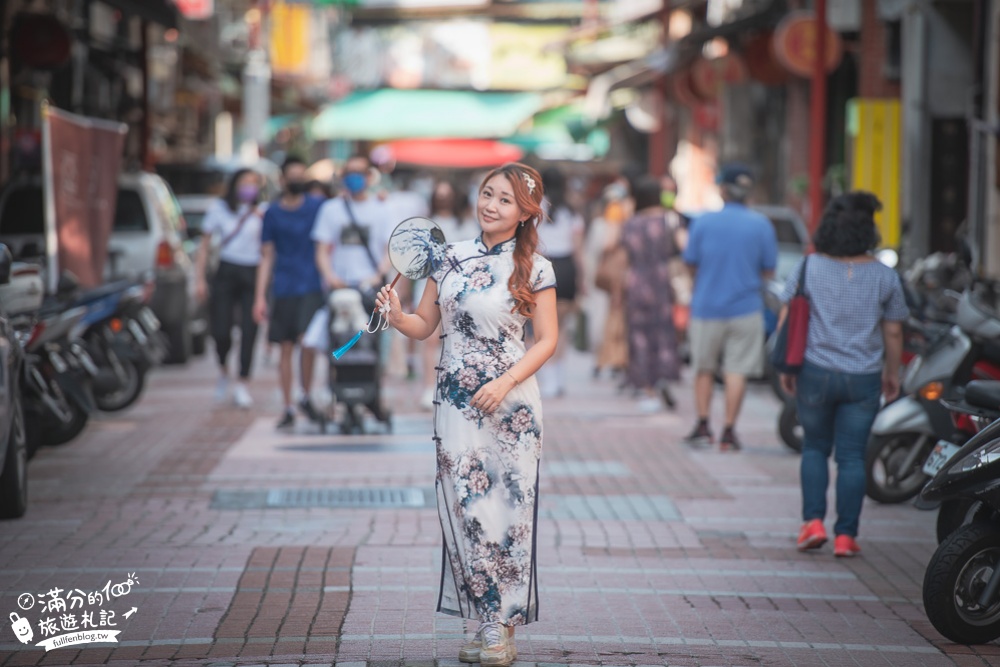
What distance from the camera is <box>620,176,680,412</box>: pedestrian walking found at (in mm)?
14164

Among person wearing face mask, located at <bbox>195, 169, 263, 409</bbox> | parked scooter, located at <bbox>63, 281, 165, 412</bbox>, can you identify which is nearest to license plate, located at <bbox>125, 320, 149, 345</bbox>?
parked scooter, located at <bbox>63, 281, 165, 412</bbox>

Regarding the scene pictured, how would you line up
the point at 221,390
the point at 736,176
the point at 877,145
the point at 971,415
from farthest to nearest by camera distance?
1. the point at 877,145
2. the point at 221,390
3. the point at 736,176
4. the point at 971,415

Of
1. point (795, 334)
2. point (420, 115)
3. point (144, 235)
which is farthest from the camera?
point (420, 115)

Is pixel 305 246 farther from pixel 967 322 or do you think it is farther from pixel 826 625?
pixel 826 625

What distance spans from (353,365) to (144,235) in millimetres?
5174

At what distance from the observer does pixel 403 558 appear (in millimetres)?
7969

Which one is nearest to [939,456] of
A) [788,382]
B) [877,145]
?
[788,382]

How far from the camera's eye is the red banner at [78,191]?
12.3 m

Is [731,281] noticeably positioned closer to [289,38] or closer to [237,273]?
[237,273]

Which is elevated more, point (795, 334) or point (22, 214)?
point (22, 214)

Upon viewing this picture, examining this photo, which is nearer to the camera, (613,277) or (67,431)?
(67,431)

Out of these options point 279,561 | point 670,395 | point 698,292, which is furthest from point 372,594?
point 670,395

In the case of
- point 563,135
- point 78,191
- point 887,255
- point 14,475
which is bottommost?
point 14,475

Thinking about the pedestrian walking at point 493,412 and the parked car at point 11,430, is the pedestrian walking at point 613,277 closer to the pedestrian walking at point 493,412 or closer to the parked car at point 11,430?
the parked car at point 11,430
